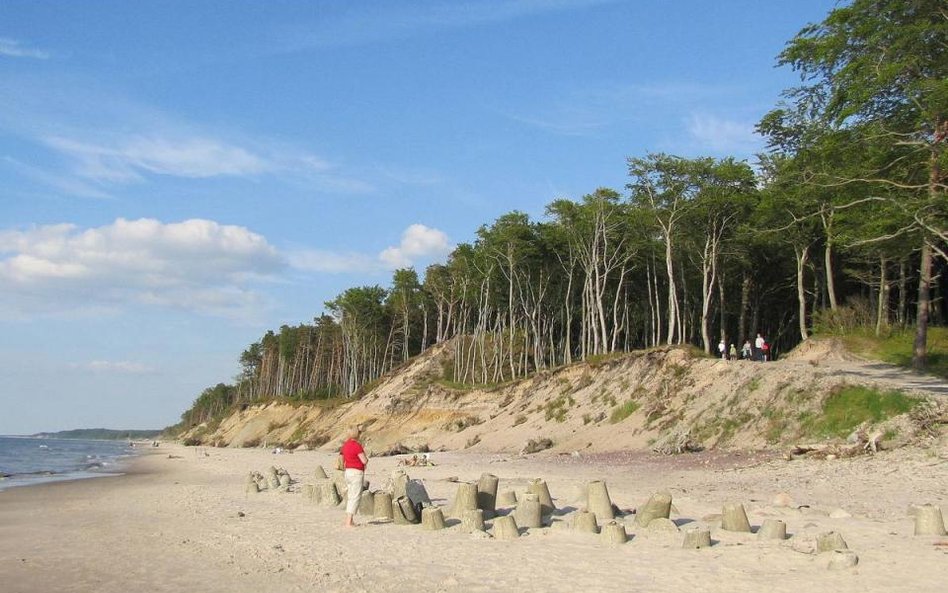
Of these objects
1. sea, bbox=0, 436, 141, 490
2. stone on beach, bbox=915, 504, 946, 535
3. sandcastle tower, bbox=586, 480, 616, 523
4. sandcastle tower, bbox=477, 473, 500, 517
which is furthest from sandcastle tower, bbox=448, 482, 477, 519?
sea, bbox=0, 436, 141, 490

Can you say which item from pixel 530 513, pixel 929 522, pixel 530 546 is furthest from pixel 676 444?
pixel 530 546

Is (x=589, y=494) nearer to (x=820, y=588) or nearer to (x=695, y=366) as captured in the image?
(x=820, y=588)

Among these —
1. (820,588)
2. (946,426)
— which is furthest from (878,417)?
(820,588)

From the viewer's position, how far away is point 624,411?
34.7 m

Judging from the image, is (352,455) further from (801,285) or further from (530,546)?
(801,285)

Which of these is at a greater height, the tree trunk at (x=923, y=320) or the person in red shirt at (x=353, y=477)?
the tree trunk at (x=923, y=320)

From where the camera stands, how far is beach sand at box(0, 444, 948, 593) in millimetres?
9320

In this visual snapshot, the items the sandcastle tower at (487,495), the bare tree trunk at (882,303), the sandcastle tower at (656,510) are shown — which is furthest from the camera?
the bare tree trunk at (882,303)

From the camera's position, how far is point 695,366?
34.0 meters

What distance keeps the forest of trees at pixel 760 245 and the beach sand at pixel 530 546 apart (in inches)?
356

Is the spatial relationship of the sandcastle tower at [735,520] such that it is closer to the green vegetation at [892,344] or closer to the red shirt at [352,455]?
the red shirt at [352,455]

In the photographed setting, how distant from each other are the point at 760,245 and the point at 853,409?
26175 mm

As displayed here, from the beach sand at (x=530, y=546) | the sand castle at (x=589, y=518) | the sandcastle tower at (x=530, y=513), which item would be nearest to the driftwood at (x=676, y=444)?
the beach sand at (x=530, y=546)

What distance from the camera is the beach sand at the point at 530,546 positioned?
9320mm
